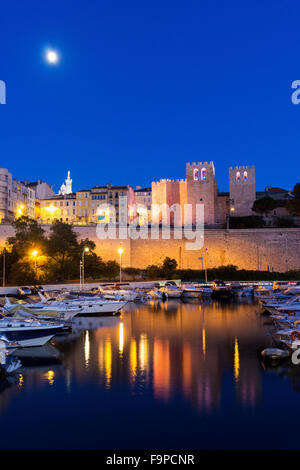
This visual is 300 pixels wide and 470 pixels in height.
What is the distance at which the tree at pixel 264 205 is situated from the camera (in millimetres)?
48469

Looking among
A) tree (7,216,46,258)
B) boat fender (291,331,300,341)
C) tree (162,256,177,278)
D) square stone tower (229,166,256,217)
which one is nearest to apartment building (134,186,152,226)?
square stone tower (229,166,256,217)

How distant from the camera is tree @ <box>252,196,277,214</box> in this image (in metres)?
48.5

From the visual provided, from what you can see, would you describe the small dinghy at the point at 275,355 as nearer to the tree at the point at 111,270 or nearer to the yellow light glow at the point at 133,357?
the yellow light glow at the point at 133,357

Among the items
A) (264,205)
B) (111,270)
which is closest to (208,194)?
(264,205)

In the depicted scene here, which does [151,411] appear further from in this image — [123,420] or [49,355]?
[49,355]

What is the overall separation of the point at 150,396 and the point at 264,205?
1692 inches

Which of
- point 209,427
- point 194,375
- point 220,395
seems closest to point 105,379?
point 194,375

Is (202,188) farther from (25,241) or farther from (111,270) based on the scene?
(25,241)

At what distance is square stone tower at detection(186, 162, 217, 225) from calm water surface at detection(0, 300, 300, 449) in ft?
118

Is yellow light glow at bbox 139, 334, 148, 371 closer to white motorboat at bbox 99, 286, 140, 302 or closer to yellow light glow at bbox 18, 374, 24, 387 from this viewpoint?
yellow light glow at bbox 18, 374, 24, 387

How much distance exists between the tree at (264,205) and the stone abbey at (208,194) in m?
1.21

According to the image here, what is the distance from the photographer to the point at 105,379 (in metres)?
9.13
